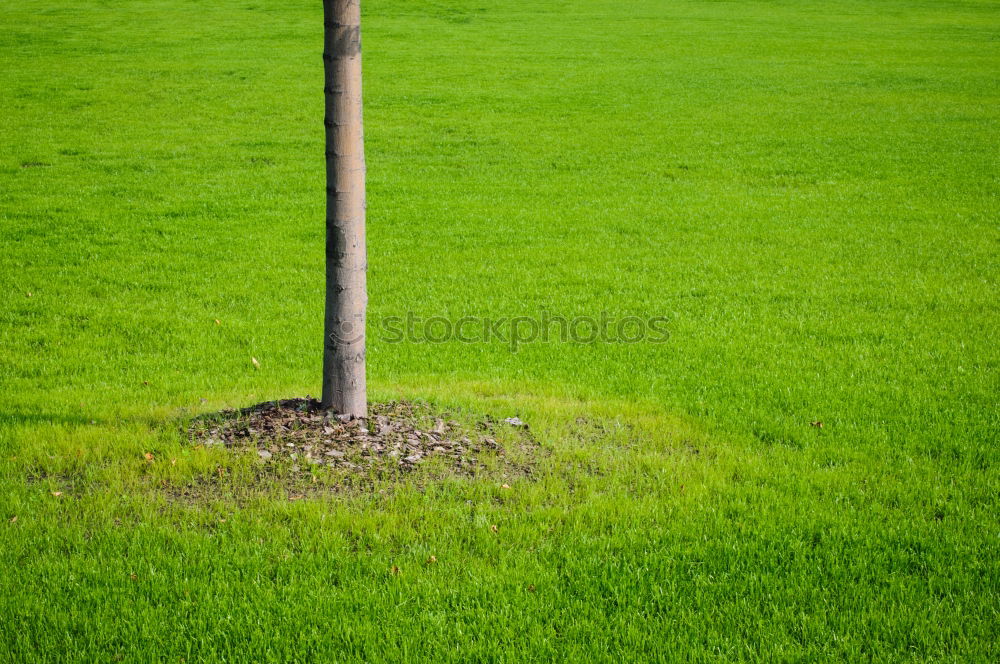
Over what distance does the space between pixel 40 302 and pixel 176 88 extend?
17851 mm

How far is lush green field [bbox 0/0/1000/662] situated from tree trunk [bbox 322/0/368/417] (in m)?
0.95

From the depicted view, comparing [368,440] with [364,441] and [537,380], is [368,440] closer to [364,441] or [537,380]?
[364,441]

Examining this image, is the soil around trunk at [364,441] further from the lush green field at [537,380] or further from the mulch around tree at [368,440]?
the lush green field at [537,380]

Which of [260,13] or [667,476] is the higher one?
[260,13]

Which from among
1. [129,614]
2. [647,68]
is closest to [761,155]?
[647,68]

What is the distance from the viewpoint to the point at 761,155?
1903 cm


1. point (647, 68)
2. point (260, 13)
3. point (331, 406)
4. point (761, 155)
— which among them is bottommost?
point (331, 406)

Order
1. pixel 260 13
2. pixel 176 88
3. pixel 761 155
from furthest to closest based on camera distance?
pixel 260 13 < pixel 176 88 < pixel 761 155

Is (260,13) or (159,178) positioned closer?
(159,178)

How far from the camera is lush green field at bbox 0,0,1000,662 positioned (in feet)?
14.2

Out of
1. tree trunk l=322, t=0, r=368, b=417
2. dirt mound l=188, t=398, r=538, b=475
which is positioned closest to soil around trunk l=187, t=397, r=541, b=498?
dirt mound l=188, t=398, r=538, b=475

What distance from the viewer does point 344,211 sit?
5.68m

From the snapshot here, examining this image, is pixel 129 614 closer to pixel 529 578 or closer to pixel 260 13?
pixel 529 578

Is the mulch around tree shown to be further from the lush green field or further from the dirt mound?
the lush green field
